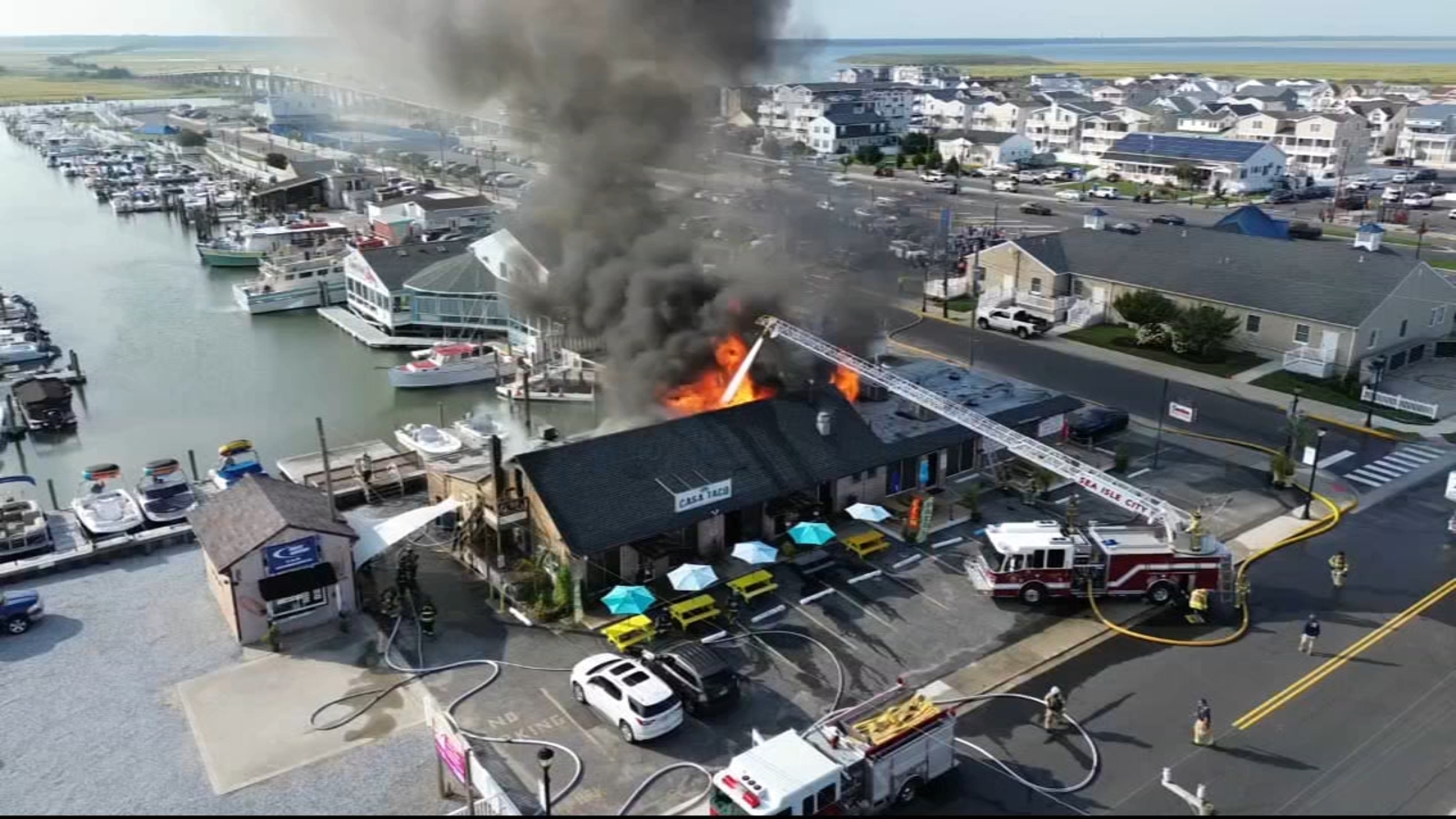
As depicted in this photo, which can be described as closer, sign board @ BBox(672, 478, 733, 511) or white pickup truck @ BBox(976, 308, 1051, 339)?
sign board @ BBox(672, 478, 733, 511)

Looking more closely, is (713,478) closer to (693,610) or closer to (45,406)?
(693,610)

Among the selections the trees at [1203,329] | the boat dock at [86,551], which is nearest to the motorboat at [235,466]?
the boat dock at [86,551]

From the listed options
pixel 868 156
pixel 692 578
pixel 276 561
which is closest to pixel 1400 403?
pixel 692 578

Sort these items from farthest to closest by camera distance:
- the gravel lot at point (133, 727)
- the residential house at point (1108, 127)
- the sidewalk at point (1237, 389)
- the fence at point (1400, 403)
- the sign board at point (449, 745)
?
the residential house at point (1108, 127) < the fence at point (1400, 403) < the sidewalk at point (1237, 389) < the gravel lot at point (133, 727) < the sign board at point (449, 745)

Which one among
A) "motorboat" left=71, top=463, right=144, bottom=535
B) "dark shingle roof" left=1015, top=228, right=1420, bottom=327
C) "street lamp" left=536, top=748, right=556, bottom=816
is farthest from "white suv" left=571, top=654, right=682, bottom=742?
"dark shingle roof" left=1015, top=228, right=1420, bottom=327

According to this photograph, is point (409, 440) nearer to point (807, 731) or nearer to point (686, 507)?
point (686, 507)

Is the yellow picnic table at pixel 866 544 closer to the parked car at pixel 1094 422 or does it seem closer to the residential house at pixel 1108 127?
the parked car at pixel 1094 422

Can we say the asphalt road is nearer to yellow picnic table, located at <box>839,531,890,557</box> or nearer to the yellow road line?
the yellow road line
